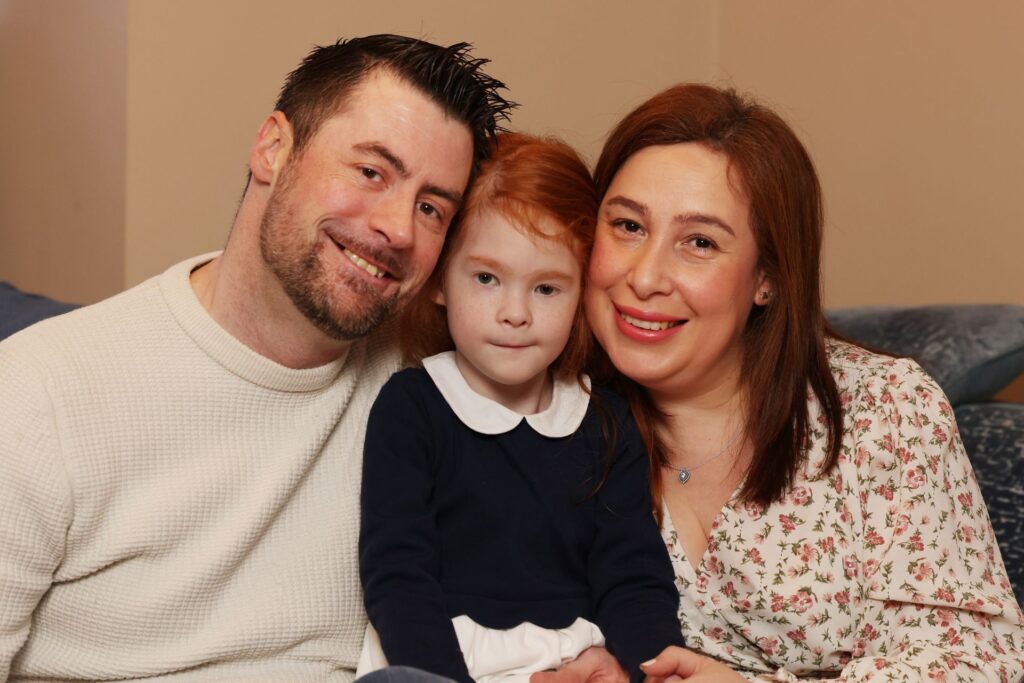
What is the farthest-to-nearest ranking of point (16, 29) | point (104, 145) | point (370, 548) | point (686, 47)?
point (686, 47) → point (16, 29) → point (104, 145) → point (370, 548)

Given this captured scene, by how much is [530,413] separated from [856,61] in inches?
68.4

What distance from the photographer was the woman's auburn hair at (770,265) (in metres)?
1.78

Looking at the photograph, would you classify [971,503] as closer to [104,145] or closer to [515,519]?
[515,519]

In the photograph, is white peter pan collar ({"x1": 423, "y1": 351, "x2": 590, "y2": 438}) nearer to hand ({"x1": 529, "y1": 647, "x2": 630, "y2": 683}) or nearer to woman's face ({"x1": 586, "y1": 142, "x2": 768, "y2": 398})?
woman's face ({"x1": 586, "y1": 142, "x2": 768, "y2": 398})

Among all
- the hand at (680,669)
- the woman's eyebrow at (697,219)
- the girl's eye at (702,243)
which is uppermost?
the woman's eyebrow at (697,219)

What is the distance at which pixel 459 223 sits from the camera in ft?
5.73

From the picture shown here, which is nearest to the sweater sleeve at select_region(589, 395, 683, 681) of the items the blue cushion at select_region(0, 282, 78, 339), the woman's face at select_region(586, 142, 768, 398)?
the woman's face at select_region(586, 142, 768, 398)

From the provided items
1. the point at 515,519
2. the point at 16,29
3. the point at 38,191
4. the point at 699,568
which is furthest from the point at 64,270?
the point at 699,568

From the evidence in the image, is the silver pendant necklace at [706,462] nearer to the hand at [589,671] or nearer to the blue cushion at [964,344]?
the hand at [589,671]

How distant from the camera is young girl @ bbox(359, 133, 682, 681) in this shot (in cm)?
163

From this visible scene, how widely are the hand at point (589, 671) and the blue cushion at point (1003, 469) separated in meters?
0.81

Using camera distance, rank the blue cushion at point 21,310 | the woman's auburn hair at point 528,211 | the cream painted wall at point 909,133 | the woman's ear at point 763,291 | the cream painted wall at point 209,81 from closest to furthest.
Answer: the woman's auburn hair at point 528,211 < the woman's ear at point 763,291 < the blue cushion at point 21,310 < the cream painted wall at point 209,81 < the cream painted wall at point 909,133

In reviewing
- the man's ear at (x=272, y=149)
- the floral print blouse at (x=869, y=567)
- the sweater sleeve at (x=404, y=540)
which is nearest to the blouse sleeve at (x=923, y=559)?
the floral print blouse at (x=869, y=567)

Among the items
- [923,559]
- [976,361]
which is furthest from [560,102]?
[923,559]
